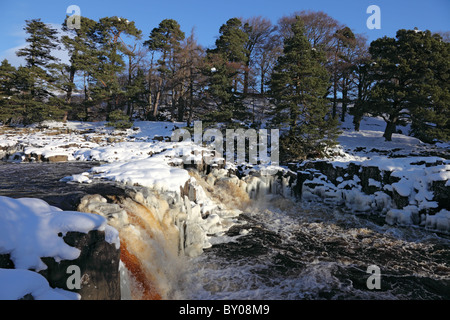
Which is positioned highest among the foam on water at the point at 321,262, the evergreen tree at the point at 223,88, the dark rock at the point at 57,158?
the evergreen tree at the point at 223,88

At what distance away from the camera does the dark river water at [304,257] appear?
5039 millimetres

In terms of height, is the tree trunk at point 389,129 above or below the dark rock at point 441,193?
above

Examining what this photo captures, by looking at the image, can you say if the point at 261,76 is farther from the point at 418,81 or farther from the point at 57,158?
the point at 57,158

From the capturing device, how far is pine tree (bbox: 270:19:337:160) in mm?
15188

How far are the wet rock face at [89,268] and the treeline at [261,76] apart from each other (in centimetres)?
1352

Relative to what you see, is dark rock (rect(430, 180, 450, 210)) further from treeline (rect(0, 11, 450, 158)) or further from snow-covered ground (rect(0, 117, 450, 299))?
treeline (rect(0, 11, 450, 158))

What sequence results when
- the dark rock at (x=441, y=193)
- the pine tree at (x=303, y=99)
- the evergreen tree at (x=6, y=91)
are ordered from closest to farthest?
1. the dark rock at (x=441, y=193)
2. the pine tree at (x=303, y=99)
3. the evergreen tree at (x=6, y=91)

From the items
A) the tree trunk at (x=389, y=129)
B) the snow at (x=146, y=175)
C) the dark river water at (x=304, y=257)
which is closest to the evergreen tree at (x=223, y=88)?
the snow at (x=146, y=175)

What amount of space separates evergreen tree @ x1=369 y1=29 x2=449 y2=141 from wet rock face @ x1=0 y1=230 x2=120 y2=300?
18.0 meters

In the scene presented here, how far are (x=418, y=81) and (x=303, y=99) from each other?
25.7 ft

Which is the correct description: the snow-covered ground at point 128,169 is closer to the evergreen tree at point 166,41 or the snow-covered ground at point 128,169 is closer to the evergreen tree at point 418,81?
the evergreen tree at point 418,81

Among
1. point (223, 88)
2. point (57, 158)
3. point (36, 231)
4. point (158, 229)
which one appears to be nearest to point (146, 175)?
point (158, 229)

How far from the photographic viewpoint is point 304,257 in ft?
21.1

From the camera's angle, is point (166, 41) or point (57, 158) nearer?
point (57, 158)
